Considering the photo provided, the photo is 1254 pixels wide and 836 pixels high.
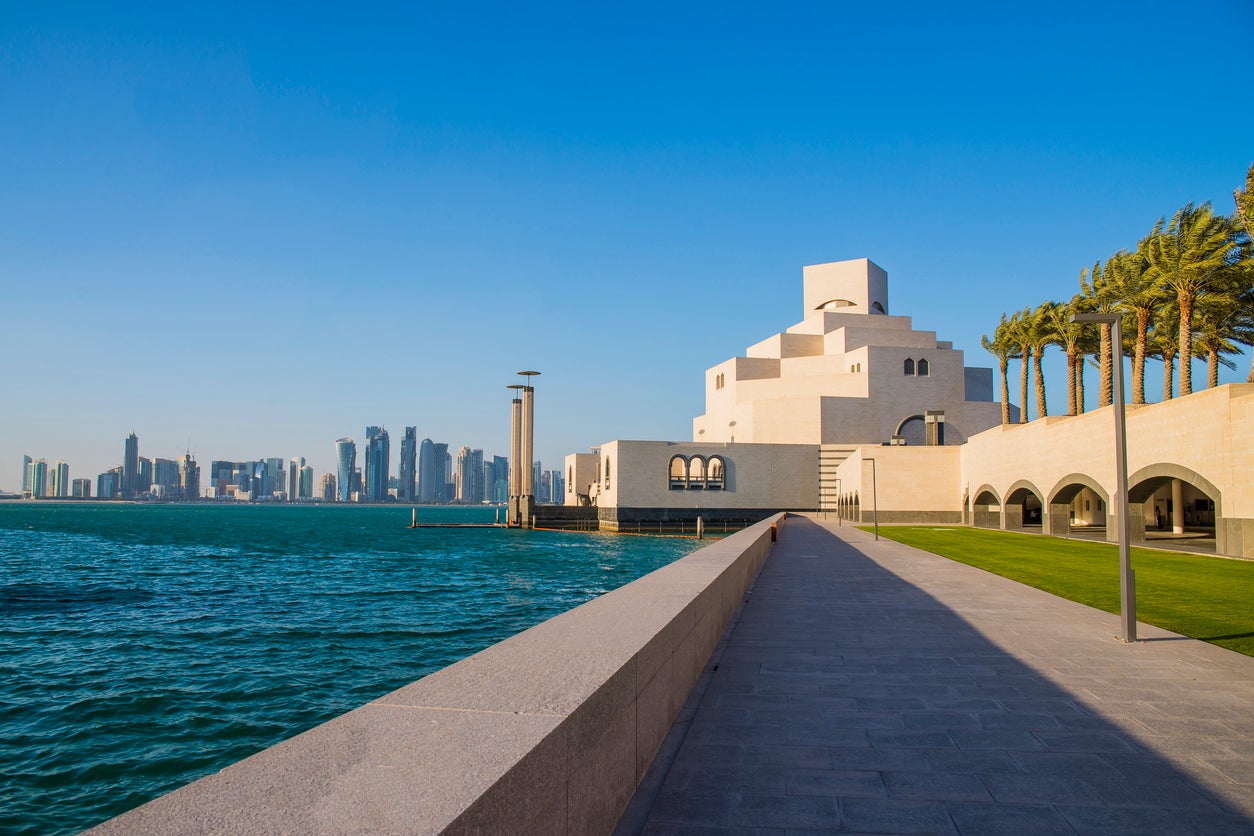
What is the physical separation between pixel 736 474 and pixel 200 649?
59918 mm

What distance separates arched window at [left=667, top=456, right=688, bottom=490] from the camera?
3012 inches

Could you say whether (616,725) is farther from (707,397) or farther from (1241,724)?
(707,397)

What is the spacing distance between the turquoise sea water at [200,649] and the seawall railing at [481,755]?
7696 millimetres

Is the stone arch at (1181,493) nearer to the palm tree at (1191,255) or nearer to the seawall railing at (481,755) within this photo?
the palm tree at (1191,255)

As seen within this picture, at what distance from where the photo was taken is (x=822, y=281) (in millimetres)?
88562

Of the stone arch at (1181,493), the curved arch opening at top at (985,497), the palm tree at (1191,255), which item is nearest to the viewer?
the stone arch at (1181,493)

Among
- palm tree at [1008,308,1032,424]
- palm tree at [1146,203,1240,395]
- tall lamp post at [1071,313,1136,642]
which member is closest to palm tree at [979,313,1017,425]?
palm tree at [1008,308,1032,424]

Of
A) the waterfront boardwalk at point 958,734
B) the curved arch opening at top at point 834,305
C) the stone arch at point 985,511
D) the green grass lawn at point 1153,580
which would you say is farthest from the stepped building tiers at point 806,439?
the waterfront boardwalk at point 958,734

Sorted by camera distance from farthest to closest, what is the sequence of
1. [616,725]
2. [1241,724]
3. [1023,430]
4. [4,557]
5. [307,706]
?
[4,557]
[1023,430]
[307,706]
[1241,724]
[616,725]

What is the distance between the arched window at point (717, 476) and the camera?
76000mm

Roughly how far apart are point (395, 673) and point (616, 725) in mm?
13116

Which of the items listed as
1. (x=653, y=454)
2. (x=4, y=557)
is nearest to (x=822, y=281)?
(x=653, y=454)

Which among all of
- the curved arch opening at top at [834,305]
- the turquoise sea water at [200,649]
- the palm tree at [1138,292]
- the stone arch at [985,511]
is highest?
the curved arch opening at top at [834,305]

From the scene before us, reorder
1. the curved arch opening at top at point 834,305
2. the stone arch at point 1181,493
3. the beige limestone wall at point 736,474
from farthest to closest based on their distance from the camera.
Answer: the curved arch opening at top at point 834,305, the beige limestone wall at point 736,474, the stone arch at point 1181,493
